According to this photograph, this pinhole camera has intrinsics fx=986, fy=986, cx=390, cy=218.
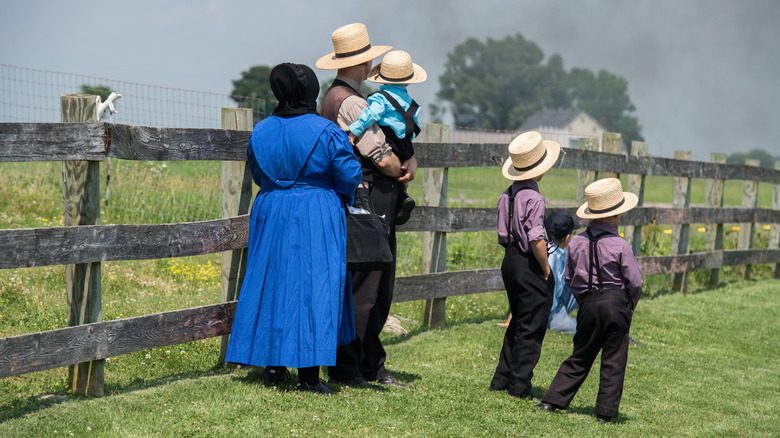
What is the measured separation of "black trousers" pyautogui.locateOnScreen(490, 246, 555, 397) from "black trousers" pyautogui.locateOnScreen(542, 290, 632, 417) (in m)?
0.30

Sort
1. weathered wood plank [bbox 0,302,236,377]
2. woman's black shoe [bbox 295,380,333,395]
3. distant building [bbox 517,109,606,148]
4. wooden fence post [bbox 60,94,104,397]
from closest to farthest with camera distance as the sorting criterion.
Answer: weathered wood plank [bbox 0,302,236,377], wooden fence post [bbox 60,94,104,397], woman's black shoe [bbox 295,380,333,395], distant building [bbox 517,109,606,148]

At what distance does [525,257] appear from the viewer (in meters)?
6.34

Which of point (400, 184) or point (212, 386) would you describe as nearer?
point (212, 386)

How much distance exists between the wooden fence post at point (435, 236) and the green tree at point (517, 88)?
12986 centimetres

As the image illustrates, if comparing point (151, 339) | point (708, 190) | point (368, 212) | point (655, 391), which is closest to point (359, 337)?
point (368, 212)

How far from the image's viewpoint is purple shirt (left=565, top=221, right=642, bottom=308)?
19.7 ft

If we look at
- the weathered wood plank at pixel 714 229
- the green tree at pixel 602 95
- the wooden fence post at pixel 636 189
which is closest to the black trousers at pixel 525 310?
the wooden fence post at pixel 636 189

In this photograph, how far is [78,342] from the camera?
5449mm

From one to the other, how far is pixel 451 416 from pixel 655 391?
83.1 inches

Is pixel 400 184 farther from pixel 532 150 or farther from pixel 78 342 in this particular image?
pixel 78 342

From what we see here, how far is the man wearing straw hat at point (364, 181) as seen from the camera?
6.33 metres

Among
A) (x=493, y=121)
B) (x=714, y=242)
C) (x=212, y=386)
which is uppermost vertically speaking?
(x=493, y=121)

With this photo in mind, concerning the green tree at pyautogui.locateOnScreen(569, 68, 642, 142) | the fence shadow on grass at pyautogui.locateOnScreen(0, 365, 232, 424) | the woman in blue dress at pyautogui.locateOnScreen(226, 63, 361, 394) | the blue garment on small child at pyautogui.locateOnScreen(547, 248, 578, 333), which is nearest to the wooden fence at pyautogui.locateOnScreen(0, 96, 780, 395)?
the fence shadow on grass at pyautogui.locateOnScreen(0, 365, 232, 424)

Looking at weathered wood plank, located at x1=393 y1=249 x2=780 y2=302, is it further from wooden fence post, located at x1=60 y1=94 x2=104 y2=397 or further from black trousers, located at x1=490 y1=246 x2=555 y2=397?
wooden fence post, located at x1=60 y1=94 x2=104 y2=397
